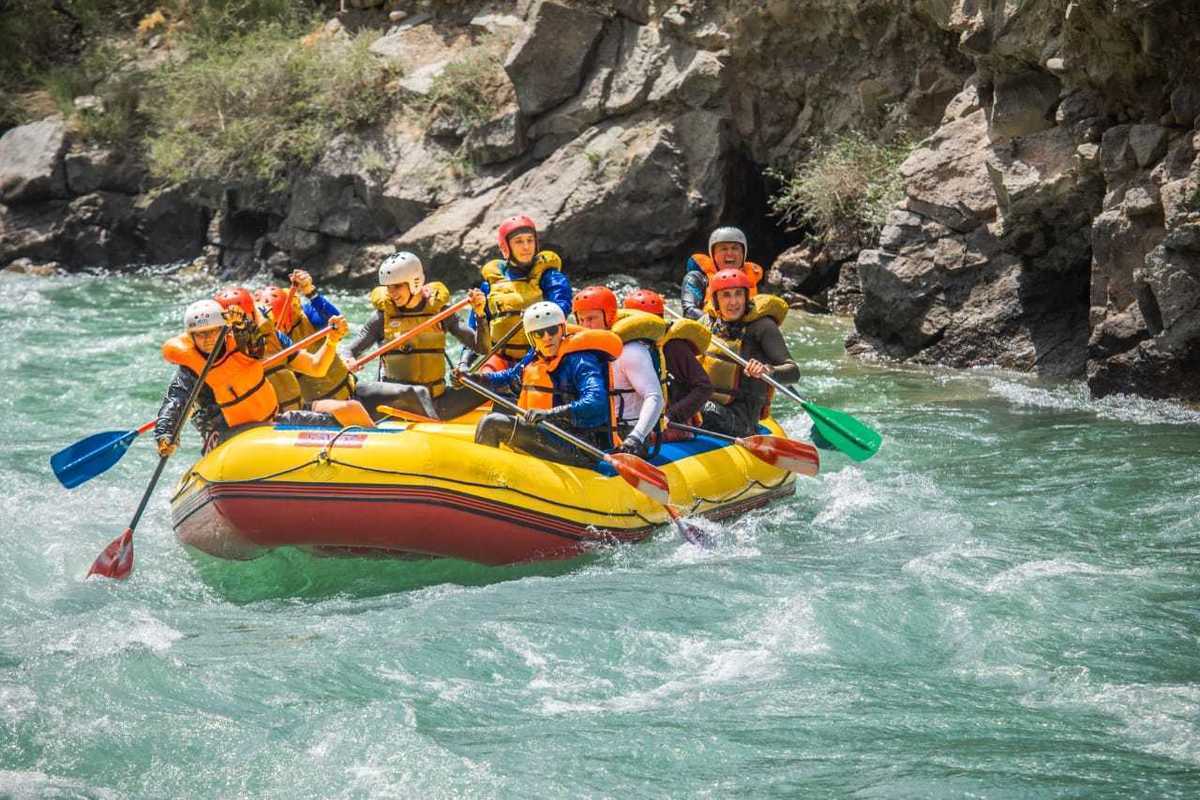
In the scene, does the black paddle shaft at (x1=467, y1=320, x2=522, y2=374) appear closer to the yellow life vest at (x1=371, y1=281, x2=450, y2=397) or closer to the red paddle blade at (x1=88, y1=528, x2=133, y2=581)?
the yellow life vest at (x1=371, y1=281, x2=450, y2=397)

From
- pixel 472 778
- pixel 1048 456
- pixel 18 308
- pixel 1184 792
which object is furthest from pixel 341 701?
pixel 18 308

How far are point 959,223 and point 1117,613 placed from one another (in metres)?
6.09

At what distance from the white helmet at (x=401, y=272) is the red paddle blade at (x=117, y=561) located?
2177 millimetres

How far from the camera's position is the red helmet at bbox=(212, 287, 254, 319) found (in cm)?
744

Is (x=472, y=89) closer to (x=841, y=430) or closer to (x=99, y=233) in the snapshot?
(x=99, y=233)

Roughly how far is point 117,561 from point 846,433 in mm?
4023

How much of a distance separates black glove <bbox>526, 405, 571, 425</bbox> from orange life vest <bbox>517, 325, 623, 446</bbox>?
12 centimetres

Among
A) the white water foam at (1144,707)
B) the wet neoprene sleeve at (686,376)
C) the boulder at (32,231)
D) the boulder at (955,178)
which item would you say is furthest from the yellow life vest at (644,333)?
the boulder at (32,231)

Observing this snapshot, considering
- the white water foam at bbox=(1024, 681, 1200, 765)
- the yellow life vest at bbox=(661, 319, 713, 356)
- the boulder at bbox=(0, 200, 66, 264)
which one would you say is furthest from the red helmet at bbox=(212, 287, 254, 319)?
the boulder at bbox=(0, 200, 66, 264)

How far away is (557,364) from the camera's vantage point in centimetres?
725

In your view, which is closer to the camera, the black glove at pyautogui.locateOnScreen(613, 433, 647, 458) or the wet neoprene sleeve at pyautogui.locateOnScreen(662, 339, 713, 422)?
the black glove at pyautogui.locateOnScreen(613, 433, 647, 458)

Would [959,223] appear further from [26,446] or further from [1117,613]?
[26,446]

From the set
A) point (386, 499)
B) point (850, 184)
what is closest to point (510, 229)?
point (386, 499)

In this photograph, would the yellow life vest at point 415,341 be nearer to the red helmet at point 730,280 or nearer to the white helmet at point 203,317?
the white helmet at point 203,317
